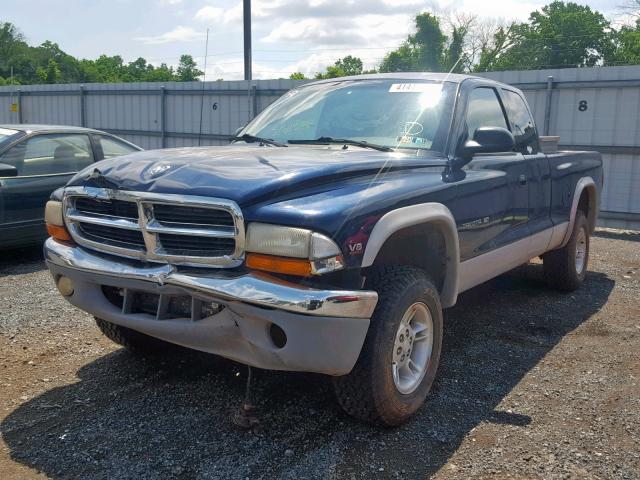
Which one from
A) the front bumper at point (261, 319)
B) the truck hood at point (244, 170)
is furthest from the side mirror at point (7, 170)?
the front bumper at point (261, 319)

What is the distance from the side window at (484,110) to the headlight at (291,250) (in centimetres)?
194

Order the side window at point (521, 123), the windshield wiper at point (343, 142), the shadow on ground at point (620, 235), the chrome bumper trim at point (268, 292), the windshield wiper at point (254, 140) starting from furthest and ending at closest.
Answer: the shadow on ground at point (620, 235) → the side window at point (521, 123) → the windshield wiper at point (254, 140) → the windshield wiper at point (343, 142) → the chrome bumper trim at point (268, 292)

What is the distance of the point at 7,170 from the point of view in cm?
663

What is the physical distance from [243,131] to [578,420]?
296 cm

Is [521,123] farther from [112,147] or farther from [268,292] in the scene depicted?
[112,147]

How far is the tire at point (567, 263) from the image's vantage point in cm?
627

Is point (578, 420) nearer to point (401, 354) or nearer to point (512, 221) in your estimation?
point (401, 354)

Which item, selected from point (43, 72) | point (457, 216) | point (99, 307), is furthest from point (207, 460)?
point (43, 72)

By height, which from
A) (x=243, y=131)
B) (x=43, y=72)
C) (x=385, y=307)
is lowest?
(x=385, y=307)

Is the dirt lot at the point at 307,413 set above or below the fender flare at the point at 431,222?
below

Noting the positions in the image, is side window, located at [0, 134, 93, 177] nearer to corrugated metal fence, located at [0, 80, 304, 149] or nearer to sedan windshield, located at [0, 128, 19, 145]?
sedan windshield, located at [0, 128, 19, 145]

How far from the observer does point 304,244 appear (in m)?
2.87

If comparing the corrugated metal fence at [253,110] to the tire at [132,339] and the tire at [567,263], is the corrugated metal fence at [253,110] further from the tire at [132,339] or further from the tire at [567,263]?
the tire at [567,263]

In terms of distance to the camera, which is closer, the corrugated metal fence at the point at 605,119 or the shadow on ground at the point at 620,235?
the shadow on ground at the point at 620,235
